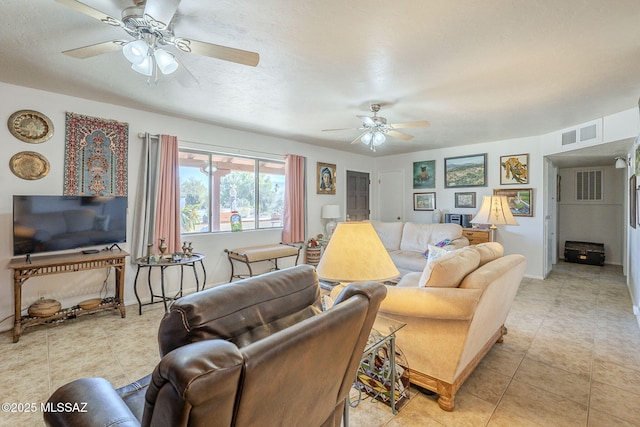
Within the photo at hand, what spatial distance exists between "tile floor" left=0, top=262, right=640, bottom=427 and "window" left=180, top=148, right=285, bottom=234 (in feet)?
4.49

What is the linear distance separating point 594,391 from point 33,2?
4.35m

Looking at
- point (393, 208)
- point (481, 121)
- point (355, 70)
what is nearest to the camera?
point (355, 70)

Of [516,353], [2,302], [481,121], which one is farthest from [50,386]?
[481,121]

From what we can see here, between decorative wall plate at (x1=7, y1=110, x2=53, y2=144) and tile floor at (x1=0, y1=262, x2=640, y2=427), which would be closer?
tile floor at (x1=0, y1=262, x2=640, y2=427)

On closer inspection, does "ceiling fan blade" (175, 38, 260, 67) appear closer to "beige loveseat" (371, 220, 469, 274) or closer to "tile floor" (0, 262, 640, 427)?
"tile floor" (0, 262, 640, 427)

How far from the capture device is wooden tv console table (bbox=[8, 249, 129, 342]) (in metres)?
2.65

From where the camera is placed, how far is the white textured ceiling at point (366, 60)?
177 centimetres

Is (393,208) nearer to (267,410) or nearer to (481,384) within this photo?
(481,384)

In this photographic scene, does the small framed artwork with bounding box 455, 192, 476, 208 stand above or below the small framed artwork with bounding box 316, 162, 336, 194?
below

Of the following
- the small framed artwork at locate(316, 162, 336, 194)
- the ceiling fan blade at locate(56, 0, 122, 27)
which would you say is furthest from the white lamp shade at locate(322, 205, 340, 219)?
the ceiling fan blade at locate(56, 0, 122, 27)

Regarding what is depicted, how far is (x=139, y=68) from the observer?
6.58ft

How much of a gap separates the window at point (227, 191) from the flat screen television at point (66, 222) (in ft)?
3.01

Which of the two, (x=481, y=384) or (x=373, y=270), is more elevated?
(x=373, y=270)

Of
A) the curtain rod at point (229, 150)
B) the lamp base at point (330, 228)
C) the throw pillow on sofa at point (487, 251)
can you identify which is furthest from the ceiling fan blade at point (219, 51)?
the lamp base at point (330, 228)
